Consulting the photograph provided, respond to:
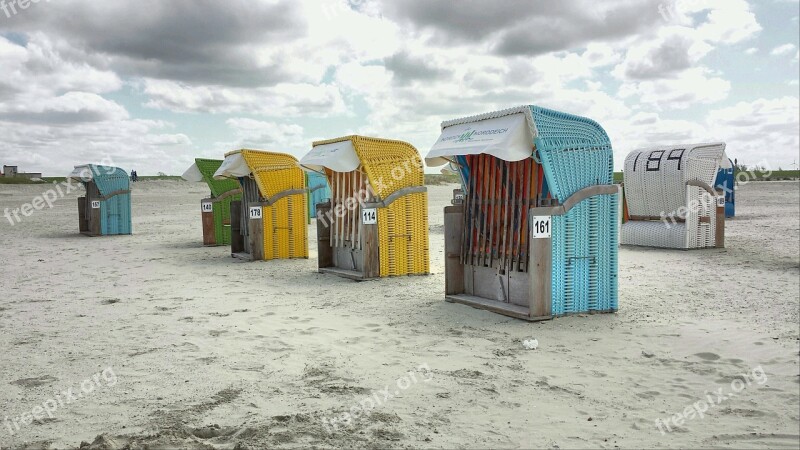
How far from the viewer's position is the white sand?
160 inches

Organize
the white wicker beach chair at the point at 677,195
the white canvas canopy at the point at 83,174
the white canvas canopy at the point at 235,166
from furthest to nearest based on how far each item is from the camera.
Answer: the white canvas canopy at the point at 83,174 < the white wicker beach chair at the point at 677,195 < the white canvas canopy at the point at 235,166

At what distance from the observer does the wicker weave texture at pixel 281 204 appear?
523 inches

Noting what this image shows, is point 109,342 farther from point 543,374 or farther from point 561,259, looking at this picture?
point 561,259

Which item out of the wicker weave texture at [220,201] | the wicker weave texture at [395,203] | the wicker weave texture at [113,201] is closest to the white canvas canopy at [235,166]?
the wicker weave texture at [220,201]

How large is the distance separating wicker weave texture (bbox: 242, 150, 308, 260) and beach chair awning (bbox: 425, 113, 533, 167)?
5659 mm

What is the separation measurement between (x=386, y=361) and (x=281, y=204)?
831cm

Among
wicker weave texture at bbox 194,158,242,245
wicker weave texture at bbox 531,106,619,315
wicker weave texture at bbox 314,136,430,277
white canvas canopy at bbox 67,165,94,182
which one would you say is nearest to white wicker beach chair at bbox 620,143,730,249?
wicker weave texture at bbox 314,136,430,277

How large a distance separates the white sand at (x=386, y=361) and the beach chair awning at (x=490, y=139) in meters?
1.94

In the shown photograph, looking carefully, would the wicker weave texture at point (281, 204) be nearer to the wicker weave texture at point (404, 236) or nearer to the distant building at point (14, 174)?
the wicker weave texture at point (404, 236)

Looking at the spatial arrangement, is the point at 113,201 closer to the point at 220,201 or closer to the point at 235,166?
the point at 220,201

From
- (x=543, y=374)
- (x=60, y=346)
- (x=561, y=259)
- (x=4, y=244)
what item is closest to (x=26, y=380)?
(x=60, y=346)

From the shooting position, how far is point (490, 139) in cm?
721

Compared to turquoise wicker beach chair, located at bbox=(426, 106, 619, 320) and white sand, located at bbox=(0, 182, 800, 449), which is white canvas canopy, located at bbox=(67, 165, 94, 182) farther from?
turquoise wicker beach chair, located at bbox=(426, 106, 619, 320)

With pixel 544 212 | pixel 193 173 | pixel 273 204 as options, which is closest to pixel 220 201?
pixel 193 173
